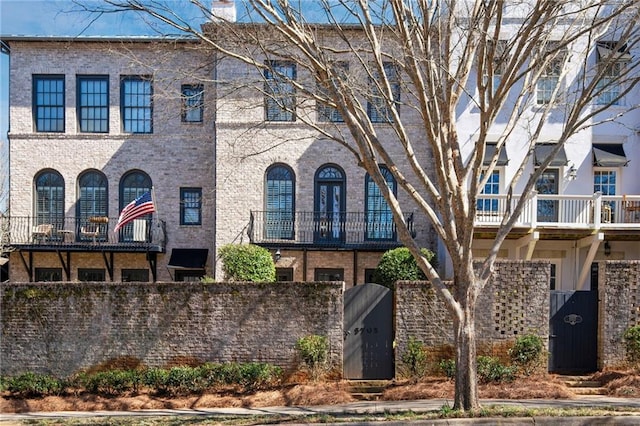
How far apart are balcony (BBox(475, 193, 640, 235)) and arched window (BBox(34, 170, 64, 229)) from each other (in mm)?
15395

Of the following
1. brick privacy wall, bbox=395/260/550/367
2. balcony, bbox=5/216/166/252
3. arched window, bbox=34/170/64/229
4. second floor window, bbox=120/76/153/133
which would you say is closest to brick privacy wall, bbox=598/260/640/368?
brick privacy wall, bbox=395/260/550/367

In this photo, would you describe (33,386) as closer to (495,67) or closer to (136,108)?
(136,108)

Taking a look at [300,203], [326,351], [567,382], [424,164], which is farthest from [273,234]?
[567,382]

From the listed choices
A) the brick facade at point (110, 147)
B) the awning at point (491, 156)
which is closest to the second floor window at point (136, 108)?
the brick facade at point (110, 147)

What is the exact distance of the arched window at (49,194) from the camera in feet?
68.0

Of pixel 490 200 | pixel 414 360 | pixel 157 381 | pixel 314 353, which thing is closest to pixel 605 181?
pixel 490 200

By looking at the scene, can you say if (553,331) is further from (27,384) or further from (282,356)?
(27,384)

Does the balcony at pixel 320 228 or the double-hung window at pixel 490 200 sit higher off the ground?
the double-hung window at pixel 490 200

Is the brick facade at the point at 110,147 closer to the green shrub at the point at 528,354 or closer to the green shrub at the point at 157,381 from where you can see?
the green shrub at the point at 157,381

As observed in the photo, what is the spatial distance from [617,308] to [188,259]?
45.7 feet

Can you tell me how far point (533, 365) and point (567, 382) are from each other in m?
0.79

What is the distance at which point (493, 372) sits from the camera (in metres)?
12.4

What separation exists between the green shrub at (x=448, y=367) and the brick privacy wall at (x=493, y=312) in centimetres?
17

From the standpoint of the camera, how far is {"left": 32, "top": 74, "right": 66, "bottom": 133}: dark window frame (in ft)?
67.7
